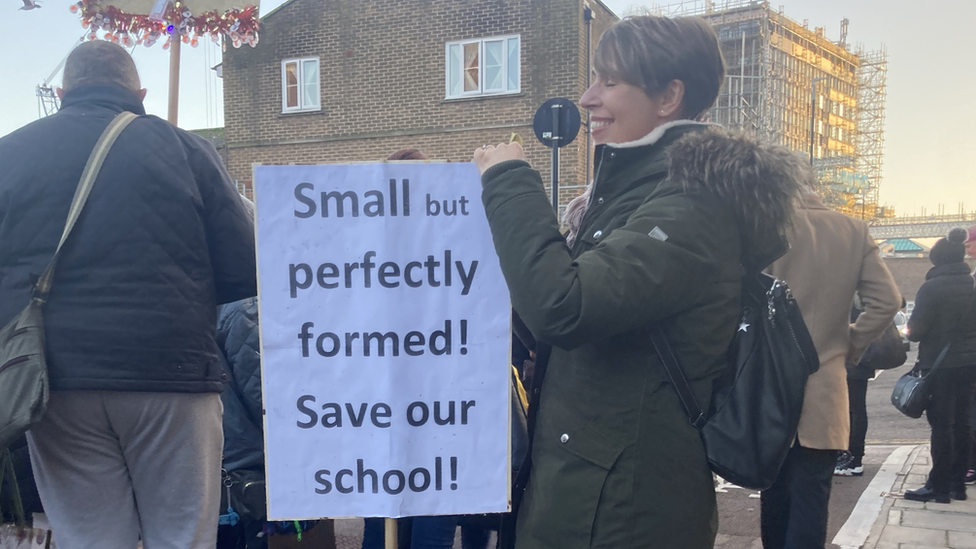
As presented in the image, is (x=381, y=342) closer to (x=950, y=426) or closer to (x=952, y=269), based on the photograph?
(x=950, y=426)

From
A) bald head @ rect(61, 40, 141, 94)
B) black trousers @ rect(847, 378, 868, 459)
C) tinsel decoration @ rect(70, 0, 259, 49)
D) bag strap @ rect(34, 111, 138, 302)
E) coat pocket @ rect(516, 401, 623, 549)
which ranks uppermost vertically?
tinsel decoration @ rect(70, 0, 259, 49)

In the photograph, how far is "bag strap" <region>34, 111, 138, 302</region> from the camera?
1.93m

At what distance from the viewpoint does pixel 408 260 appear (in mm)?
1969

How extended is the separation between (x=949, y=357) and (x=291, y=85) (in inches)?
607

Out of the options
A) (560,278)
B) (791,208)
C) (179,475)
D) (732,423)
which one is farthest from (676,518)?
(179,475)

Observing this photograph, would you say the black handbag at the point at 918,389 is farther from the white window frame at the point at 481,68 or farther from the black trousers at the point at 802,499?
the white window frame at the point at 481,68

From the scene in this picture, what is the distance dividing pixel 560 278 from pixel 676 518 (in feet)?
1.75

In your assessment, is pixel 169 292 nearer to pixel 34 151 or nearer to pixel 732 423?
pixel 34 151

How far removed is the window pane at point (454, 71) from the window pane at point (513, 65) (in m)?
1.18

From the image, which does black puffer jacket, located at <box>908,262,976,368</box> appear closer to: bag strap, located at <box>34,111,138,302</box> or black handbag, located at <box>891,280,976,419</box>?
black handbag, located at <box>891,280,976,419</box>

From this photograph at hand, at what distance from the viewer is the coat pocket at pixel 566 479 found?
1460 mm

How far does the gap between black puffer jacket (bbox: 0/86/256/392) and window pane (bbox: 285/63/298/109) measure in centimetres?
1598

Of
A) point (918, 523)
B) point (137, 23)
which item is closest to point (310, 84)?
point (137, 23)

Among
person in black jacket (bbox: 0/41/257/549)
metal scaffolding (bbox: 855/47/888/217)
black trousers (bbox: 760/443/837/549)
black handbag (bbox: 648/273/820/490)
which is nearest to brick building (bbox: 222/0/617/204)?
black trousers (bbox: 760/443/837/549)
